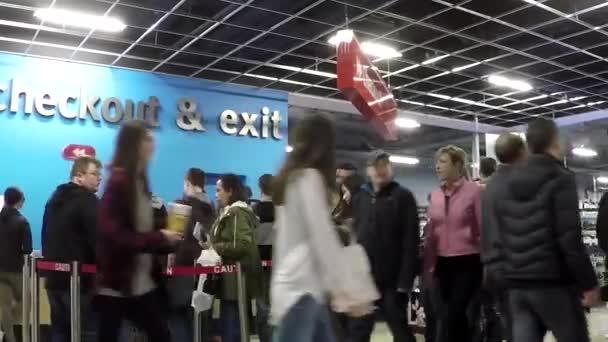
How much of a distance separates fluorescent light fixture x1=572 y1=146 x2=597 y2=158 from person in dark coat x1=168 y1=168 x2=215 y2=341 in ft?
47.8

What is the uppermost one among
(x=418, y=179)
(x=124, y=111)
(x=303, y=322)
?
(x=124, y=111)

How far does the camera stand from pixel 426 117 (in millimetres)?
13953

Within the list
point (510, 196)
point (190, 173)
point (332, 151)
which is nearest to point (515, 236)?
point (510, 196)

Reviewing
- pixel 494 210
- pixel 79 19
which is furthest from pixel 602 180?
pixel 494 210

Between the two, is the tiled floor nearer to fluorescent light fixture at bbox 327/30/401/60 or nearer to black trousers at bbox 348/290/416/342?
black trousers at bbox 348/290/416/342

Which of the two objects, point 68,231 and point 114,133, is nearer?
point 68,231

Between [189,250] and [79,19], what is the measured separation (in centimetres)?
454

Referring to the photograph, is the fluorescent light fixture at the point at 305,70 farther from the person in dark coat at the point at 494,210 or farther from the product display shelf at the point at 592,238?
the person in dark coat at the point at 494,210

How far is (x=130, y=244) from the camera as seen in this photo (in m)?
2.55

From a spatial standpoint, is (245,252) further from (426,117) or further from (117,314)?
(426,117)

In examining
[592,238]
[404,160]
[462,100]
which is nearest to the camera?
[592,238]

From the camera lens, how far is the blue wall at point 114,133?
898cm

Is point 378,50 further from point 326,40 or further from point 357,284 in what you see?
point 357,284

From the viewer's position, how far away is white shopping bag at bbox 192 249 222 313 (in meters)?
4.70
